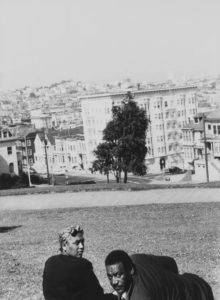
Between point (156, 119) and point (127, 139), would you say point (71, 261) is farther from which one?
point (156, 119)

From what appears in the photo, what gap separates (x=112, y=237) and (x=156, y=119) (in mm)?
90925

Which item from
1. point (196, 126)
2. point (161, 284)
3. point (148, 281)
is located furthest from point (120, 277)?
point (196, 126)

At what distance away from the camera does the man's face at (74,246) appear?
691cm

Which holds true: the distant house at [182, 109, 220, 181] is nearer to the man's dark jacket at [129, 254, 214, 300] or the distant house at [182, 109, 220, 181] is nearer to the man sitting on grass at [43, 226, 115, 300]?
the man sitting on grass at [43, 226, 115, 300]

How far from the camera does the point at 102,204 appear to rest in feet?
72.0

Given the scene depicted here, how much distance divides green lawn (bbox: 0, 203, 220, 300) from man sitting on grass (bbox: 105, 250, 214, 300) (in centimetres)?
308

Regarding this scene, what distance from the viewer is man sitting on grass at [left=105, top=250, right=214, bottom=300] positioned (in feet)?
18.6

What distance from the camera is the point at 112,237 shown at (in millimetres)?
14836

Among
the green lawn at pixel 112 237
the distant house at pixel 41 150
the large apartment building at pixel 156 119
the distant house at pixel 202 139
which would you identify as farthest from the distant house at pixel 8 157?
the green lawn at pixel 112 237

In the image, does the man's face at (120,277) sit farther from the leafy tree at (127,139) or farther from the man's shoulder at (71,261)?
the leafy tree at (127,139)

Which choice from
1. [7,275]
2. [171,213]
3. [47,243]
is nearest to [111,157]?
[171,213]

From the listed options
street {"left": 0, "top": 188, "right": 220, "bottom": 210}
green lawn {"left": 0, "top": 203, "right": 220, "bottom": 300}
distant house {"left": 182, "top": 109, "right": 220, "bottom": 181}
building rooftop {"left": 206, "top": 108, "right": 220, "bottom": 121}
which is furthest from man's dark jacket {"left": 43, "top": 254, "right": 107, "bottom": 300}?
building rooftop {"left": 206, "top": 108, "right": 220, "bottom": 121}

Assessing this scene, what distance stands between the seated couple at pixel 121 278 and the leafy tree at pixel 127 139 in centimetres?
4536

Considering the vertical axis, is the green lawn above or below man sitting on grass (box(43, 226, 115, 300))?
below
